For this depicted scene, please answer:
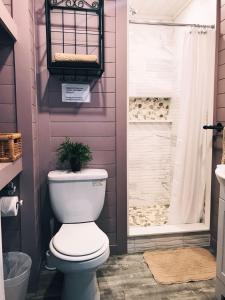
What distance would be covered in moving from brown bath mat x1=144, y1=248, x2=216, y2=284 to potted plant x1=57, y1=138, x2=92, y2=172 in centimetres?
101

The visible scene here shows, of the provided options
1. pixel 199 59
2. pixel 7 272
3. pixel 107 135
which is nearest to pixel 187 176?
pixel 107 135

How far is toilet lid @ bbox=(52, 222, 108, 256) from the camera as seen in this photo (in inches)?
57.8

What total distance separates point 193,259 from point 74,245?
3.85 feet

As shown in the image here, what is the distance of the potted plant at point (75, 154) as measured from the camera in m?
1.95

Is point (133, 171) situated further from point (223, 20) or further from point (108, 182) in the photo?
point (223, 20)

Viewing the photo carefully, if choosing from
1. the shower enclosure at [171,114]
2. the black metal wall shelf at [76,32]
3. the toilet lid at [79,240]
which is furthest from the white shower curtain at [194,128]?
the toilet lid at [79,240]

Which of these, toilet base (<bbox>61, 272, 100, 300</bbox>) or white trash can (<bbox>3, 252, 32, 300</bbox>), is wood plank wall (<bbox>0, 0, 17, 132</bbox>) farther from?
toilet base (<bbox>61, 272, 100, 300</bbox>)

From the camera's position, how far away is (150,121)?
10.00 feet

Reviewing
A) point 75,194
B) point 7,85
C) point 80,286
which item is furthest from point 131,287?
point 7,85

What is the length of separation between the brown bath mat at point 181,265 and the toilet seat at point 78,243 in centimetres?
65

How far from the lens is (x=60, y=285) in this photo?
6.02 feet

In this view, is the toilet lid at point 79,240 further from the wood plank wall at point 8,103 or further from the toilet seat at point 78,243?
the wood plank wall at point 8,103

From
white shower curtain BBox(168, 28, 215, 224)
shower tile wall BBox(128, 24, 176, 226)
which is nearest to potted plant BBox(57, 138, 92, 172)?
white shower curtain BBox(168, 28, 215, 224)

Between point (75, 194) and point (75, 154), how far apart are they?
0.31 metres
